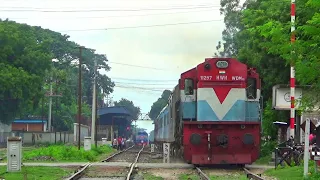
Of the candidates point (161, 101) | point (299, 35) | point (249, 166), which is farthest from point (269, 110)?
point (161, 101)

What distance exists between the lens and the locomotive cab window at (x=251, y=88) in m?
22.1

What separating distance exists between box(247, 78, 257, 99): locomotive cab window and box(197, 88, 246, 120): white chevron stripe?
474 millimetres

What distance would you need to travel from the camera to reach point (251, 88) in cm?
2228

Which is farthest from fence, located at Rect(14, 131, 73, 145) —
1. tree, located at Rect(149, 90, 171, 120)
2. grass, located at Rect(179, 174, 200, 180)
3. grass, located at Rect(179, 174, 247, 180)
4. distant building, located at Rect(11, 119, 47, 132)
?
tree, located at Rect(149, 90, 171, 120)

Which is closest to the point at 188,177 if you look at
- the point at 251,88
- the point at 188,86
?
the point at 188,86

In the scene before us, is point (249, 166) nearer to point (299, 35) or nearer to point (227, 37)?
point (299, 35)

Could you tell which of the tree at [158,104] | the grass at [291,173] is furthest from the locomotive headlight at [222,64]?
the tree at [158,104]

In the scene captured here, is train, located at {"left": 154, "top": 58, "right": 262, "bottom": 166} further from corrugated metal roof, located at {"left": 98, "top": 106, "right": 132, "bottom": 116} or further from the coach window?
corrugated metal roof, located at {"left": 98, "top": 106, "right": 132, "bottom": 116}

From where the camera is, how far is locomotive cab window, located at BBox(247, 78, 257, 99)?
2211 cm

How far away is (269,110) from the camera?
33.1 meters

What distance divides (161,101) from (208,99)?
117 metres

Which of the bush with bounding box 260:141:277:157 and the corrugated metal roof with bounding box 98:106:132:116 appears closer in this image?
the bush with bounding box 260:141:277:157

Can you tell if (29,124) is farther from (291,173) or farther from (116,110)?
(291,173)

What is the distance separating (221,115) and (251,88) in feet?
5.62
